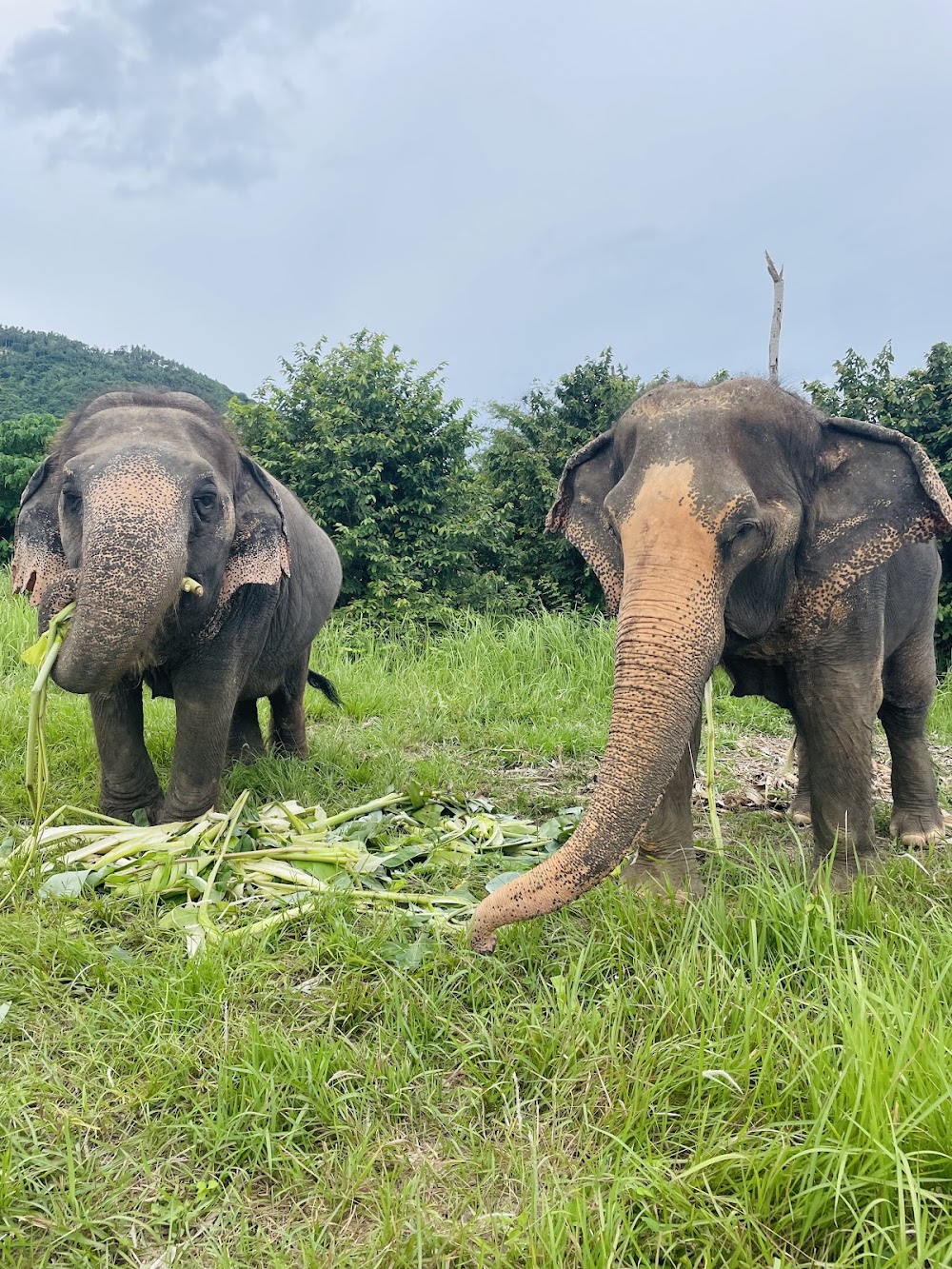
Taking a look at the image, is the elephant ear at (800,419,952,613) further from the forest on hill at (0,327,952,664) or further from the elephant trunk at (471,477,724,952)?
the forest on hill at (0,327,952,664)

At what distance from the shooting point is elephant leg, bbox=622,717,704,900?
9.57ft

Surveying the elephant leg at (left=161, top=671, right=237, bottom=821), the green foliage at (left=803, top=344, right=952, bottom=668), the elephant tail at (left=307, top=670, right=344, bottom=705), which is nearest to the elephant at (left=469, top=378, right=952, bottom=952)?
the elephant leg at (left=161, top=671, right=237, bottom=821)

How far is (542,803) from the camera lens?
4238 mm

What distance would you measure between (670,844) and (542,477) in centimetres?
1214

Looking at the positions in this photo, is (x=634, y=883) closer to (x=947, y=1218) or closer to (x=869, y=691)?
Result: (x=869, y=691)

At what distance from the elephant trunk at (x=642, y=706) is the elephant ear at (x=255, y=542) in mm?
1651

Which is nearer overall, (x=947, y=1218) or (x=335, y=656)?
(x=947, y=1218)

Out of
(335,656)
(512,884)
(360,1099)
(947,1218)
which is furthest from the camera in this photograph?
(335,656)

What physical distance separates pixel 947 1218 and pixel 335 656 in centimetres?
700

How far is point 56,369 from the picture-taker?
35.3 metres

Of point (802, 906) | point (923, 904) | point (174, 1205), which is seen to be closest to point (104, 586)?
point (174, 1205)

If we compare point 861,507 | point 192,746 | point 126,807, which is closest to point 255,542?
point 192,746

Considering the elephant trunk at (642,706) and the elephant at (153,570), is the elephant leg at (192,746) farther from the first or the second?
the elephant trunk at (642,706)

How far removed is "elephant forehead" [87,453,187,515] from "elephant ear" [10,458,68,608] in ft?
1.65
